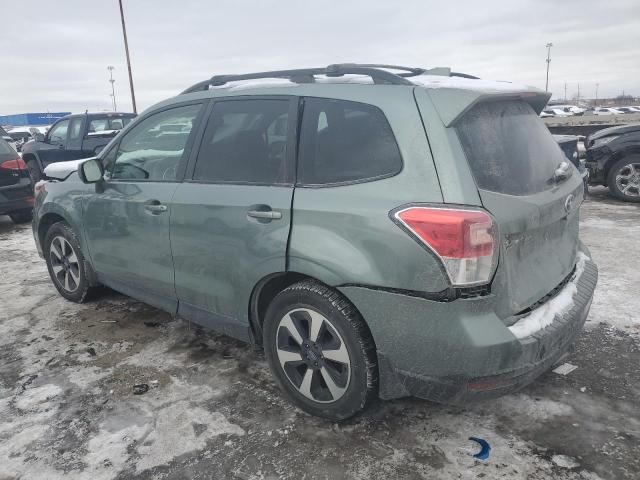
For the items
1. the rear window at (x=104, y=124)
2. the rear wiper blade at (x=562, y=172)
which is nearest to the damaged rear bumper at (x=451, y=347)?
the rear wiper blade at (x=562, y=172)

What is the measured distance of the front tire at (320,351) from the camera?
2.39 metres

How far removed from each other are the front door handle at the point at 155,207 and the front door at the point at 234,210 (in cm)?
13

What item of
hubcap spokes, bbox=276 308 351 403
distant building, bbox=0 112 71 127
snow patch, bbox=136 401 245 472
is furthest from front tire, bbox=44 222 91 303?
distant building, bbox=0 112 71 127

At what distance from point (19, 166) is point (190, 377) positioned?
620 centimetres

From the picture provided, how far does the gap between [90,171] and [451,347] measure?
2799mm

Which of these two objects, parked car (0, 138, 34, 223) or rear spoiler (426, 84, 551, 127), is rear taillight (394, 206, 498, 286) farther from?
parked car (0, 138, 34, 223)

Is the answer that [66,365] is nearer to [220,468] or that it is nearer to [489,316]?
[220,468]

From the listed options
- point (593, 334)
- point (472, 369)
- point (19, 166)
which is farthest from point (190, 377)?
point (19, 166)

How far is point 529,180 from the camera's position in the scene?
242 cm

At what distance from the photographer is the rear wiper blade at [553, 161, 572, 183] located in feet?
8.66

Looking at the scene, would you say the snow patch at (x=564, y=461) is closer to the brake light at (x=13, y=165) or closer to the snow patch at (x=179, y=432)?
the snow patch at (x=179, y=432)

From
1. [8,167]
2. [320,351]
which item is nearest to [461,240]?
[320,351]

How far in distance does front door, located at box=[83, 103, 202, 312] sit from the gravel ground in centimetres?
48

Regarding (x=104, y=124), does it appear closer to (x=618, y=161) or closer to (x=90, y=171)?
(x=90, y=171)
